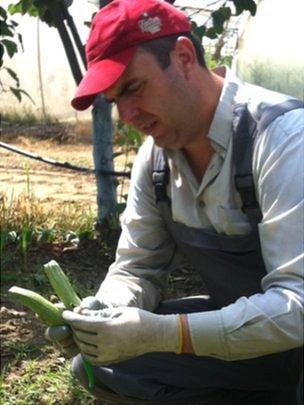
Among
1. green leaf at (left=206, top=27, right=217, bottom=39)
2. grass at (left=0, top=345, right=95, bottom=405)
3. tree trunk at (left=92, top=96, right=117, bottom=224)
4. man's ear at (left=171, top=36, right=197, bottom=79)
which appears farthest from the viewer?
tree trunk at (left=92, top=96, right=117, bottom=224)

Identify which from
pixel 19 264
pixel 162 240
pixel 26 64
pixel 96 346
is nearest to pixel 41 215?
pixel 19 264

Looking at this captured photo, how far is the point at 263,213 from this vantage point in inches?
80.2

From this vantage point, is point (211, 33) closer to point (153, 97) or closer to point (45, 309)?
point (153, 97)

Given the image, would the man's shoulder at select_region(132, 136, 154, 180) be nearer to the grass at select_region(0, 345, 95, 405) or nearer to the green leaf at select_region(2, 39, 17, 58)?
the grass at select_region(0, 345, 95, 405)

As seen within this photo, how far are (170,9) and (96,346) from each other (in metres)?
0.88

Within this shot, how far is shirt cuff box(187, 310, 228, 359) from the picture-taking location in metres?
1.99

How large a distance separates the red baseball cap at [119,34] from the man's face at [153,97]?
37mm

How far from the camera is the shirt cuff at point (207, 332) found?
1.99m

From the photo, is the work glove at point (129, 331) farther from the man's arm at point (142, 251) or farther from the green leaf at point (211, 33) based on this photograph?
the green leaf at point (211, 33)

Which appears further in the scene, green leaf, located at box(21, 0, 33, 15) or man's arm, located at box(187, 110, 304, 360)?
green leaf, located at box(21, 0, 33, 15)

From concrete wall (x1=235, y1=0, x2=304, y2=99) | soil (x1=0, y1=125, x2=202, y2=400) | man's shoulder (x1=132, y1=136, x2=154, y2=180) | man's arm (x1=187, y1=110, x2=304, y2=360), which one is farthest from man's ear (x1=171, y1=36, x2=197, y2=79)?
concrete wall (x1=235, y1=0, x2=304, y2=99)

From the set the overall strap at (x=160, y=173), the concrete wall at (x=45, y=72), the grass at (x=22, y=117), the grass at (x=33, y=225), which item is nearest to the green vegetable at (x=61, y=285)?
the overall strap at (x=160, y=173)

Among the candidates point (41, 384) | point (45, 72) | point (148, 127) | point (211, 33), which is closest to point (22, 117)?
point (45, 72)

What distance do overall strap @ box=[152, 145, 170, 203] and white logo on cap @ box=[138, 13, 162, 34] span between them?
1.32 feet
